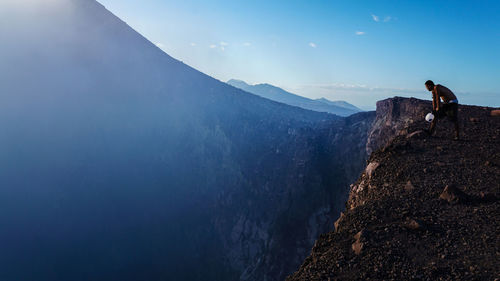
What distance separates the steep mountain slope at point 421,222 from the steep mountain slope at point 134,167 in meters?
25.1

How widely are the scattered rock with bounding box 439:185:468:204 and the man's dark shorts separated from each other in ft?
15.5

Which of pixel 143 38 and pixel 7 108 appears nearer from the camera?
pixel 7 108

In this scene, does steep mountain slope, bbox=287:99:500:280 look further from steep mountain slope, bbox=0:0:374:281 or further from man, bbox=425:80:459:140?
steep mountain slope, bbox=0:0:374:281

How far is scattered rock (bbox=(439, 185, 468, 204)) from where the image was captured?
578cm

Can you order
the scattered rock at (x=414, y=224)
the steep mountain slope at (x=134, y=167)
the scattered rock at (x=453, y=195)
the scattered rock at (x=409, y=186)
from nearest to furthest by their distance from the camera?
the scattered rock at (x=414, y=224) < the scattered rock at (x=453, y=195) < the scattered rock at (x=409, y=186) < the steep mountain slope at (x=134, y=167)

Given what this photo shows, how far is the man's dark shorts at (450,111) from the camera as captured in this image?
946 cm

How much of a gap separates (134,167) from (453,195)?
37.9m

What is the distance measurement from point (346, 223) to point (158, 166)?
1436 inches

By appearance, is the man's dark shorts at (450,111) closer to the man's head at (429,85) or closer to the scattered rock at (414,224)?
the man's head at (429,85)

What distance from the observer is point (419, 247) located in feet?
14.8

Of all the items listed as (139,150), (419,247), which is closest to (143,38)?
(139,150)

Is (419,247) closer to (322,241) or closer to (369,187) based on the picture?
(322,241)

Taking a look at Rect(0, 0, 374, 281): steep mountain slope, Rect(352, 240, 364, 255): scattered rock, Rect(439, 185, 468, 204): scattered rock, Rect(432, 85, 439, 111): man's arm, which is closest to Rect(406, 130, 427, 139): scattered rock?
Rect(432, 85, 439, 111): man's arm

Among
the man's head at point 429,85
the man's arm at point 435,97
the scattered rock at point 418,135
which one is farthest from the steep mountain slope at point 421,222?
the man's head at point 429,85
